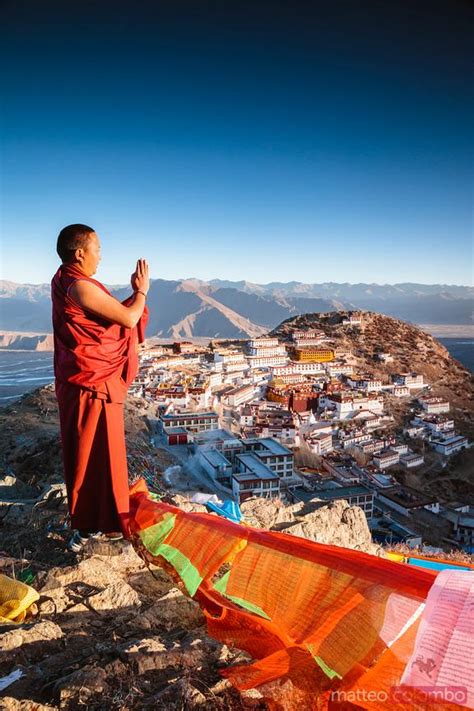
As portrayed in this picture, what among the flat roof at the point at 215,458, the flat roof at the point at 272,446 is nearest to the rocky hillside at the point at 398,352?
the flat roof at the point at 272,446

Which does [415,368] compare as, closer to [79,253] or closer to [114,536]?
[114,536]

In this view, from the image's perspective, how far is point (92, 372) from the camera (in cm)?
198

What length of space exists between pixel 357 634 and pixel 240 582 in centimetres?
47

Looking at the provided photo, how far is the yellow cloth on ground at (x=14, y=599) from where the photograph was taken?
174 centimetres

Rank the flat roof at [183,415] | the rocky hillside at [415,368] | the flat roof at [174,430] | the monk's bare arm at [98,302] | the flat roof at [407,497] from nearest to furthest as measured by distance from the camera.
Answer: the monk's bare arm at [98,302]
the flat roof at [407,497]
the flat roof at [174,430]
the flat roof at [183,415]
the rocky hillside at [415,368]

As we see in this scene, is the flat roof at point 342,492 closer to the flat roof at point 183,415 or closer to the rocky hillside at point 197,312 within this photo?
the flat roof at point 183,415

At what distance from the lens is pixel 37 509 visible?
3123 mm

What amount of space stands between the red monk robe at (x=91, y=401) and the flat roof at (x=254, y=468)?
1458 cm

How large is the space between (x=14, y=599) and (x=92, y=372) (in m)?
0.90

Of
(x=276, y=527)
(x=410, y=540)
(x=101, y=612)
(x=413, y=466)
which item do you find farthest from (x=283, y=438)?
(x=101, y=612)

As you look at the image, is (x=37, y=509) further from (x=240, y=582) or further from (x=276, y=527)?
(x=240, y=582)

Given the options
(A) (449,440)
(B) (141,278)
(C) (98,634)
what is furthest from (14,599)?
(A) (449,440)

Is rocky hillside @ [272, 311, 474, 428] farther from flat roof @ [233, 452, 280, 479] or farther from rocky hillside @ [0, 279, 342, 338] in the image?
rocky hillside @ [0, 279, 342, 338]

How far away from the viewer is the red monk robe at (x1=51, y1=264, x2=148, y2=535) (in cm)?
196
